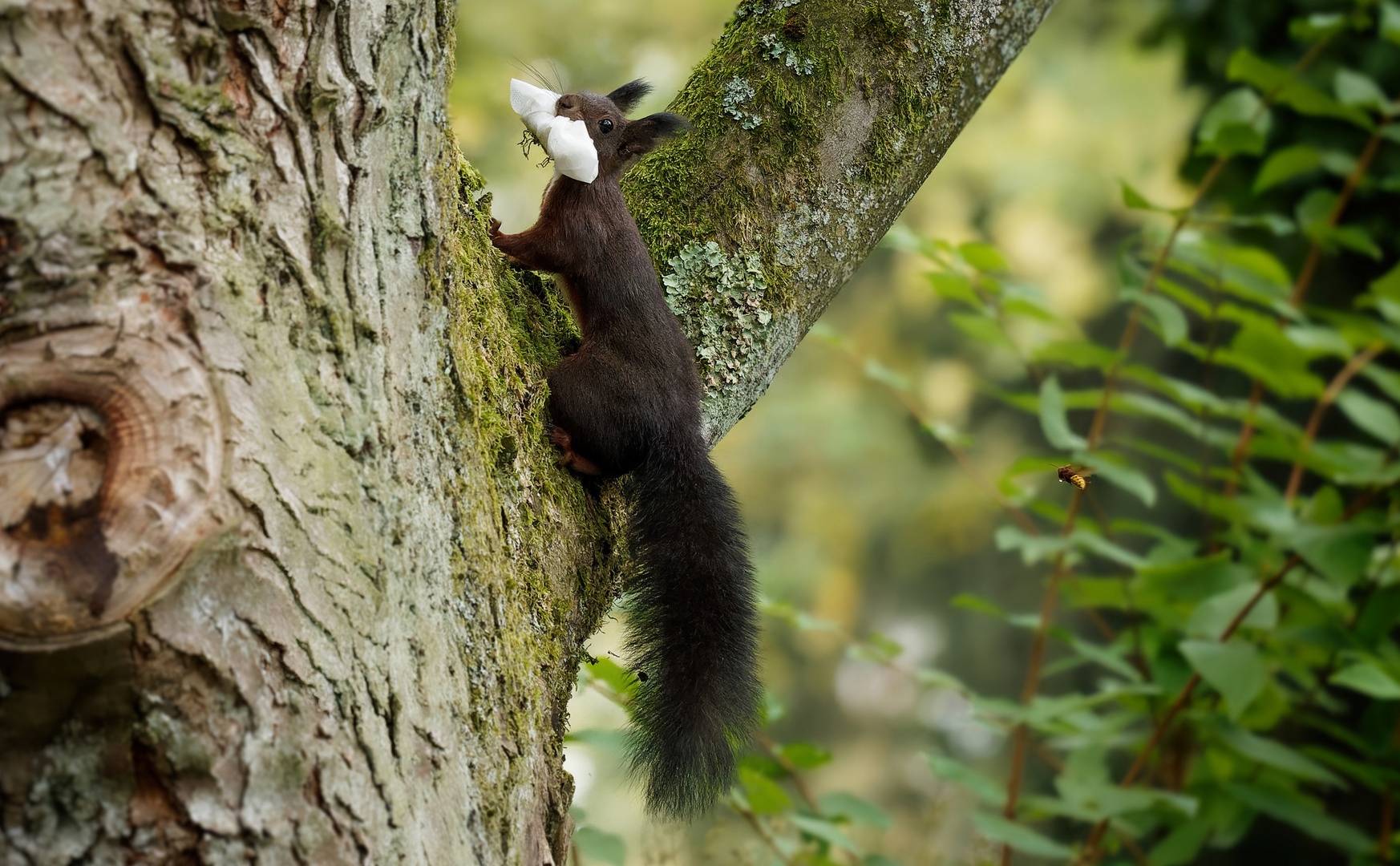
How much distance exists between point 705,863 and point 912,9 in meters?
2.17

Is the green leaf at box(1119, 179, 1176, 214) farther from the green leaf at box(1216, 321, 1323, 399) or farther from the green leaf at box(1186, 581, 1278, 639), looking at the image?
the green leaf at box(1186, 581, 1278, 639)

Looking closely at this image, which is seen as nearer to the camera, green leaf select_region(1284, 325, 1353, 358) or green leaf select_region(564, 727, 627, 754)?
green leaf select_region(564, 727, 627, 754)

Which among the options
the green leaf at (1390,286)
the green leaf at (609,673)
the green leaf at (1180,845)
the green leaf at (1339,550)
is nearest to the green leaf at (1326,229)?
the green leaf at (1390,286)

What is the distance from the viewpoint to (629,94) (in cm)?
237

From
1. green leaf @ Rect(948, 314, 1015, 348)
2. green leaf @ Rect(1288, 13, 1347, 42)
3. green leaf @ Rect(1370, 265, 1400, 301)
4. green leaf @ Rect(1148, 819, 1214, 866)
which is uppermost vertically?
green leaf @ Rect(1288, 13, 1347, 42)

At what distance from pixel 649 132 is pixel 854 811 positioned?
1.45 m

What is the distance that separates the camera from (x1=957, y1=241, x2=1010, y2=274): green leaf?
228 cm

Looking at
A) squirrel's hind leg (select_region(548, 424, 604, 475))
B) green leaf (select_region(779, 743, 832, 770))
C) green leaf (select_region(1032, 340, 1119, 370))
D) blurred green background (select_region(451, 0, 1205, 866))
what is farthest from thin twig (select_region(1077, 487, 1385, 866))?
blurred green background (select_region(451, 0, 1205, 866))

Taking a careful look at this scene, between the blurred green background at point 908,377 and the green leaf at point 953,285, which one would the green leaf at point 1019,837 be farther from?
the blurred green background at point 908,377

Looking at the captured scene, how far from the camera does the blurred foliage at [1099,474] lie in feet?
7.68

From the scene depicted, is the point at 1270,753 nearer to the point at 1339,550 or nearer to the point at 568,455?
the point at 1339,550

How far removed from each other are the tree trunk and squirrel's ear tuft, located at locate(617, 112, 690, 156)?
0.66 m

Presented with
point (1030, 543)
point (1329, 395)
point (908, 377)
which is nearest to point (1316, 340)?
point (1329, 395)

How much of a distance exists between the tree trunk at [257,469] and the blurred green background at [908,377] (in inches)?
132
